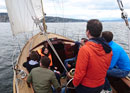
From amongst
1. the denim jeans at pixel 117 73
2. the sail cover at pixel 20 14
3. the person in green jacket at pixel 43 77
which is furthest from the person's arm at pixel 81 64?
the sail cover at pixel 20 14

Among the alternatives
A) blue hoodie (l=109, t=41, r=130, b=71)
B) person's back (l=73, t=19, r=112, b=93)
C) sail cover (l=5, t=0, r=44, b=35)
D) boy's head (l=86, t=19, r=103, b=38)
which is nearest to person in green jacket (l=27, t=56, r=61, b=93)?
person's back (l=73, t=19, r=112, b=93)

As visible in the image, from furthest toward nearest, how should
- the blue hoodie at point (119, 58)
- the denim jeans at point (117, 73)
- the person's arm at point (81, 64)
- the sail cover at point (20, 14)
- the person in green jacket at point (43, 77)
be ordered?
the sail cover at point (20, 14) < the denim jeans at point (117, 73) < the blue hoodie at point (119, 58) < the person in green jacket at point (43, 77) < the person's arm at point (81, 64)

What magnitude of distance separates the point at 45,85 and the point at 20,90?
135 centimetres

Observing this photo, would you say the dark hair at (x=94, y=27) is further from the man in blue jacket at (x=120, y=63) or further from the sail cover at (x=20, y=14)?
the sail cover at (x=20, y=14)

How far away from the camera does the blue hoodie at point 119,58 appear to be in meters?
2.78

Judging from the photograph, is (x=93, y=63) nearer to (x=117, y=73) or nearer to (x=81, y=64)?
(x=81, y=64)

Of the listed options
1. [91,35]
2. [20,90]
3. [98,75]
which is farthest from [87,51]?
[20,90]

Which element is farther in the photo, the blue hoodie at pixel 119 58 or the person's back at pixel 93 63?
the blue hoodie at pixel 119 58

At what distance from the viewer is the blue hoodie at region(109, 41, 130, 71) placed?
278 centimetres

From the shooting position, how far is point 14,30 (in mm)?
5281

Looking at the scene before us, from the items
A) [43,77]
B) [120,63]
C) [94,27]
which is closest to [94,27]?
[94,27]

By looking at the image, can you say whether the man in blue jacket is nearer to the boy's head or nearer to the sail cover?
the boy's head

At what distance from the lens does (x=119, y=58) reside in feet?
9.48

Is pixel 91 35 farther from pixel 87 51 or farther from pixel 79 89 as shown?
pixel 79 89
